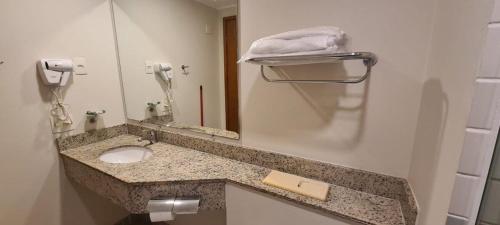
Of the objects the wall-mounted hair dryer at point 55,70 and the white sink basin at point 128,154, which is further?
the white sink basin at point 128,154

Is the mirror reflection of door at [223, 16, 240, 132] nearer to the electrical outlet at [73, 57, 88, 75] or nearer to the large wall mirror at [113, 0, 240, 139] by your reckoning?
the large wall mirror at [113, 0, 240, 139]

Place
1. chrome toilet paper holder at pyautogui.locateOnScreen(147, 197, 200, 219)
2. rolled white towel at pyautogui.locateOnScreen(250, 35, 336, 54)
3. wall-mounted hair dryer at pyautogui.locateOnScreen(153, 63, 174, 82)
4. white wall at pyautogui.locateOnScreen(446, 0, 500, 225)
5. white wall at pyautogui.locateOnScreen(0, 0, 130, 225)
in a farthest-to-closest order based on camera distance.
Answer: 1. wall-mounted hair dryer at pyautogui.locateOnScreen(153, 63, 174, 82)
2. white wall at pyautogui.locateOnScreen(0, 0, 130, 225)
3. chrome toilet paper holder at pyautogui.locateOnScreen(147, 197, 200, 219)
4. rolled white towel at pyautogui.locateOnScreen(250, 35, 336, 54)
5. white wall at pyautogui.locateOnScreen(446, 0, 500, 225)

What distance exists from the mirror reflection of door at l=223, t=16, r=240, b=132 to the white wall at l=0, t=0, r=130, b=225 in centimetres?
97

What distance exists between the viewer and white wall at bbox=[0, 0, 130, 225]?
1.18m

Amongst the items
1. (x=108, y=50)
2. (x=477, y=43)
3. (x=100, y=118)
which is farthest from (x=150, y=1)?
(x=477, y=43)

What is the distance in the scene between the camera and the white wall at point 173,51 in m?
1.37

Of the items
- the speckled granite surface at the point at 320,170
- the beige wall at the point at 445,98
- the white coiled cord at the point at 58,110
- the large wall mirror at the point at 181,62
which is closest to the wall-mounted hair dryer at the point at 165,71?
the large wall mirror at the point at 181,62

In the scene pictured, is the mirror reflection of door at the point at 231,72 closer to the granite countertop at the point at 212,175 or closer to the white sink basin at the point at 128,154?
the granite countertop at the point at 212,175

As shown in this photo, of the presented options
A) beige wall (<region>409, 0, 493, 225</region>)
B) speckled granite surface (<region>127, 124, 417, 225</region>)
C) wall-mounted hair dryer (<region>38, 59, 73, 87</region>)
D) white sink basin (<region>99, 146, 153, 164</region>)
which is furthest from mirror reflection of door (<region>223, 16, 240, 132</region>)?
wall-mounted hair dryer (<region>38, 59, 73, 87</region>)

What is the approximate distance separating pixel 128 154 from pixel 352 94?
5.02ft

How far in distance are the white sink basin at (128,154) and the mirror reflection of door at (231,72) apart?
2.11ft

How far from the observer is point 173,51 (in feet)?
5.02

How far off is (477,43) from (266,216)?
928 millimetres

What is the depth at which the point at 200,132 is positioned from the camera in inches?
57.2
